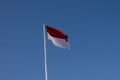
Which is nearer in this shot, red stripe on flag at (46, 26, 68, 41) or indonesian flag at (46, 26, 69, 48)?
indonesian flag at (46, 26, 69, 48)

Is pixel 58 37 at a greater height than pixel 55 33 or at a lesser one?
lesser

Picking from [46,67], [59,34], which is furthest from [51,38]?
[46,67]

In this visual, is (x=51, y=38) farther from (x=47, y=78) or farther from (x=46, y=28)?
(x=47, y=78)

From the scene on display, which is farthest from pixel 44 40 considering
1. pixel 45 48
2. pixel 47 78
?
pixel 47 78

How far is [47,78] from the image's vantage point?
115 feet

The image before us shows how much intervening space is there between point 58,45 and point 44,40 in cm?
154

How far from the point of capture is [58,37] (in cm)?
3772

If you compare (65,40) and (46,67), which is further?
(65,40)

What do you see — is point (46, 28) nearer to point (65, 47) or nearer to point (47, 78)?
point (65, 47)

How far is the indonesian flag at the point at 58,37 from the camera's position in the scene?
37.5 m

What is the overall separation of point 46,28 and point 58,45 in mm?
2009

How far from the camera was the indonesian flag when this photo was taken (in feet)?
123

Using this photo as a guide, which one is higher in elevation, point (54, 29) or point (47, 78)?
point (54, 29)

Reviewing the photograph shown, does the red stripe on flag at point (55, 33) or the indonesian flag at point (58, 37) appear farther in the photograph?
the red stripe on flag at point (55, 33)
